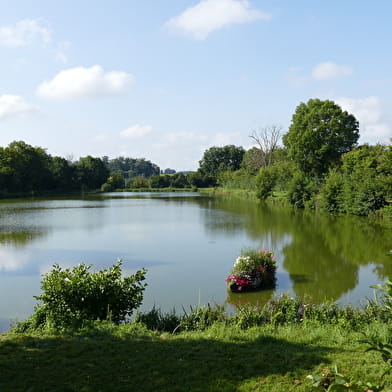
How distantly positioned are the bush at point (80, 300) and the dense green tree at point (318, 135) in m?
36.5

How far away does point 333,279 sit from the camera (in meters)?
11.2

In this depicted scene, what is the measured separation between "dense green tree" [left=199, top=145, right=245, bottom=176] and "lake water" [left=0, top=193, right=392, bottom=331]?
232 ft

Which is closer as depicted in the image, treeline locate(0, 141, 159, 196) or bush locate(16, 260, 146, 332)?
bush locate(16, 260, 146, 332)

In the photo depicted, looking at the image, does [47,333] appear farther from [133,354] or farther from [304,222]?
[304,222]

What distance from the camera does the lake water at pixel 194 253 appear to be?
9.76 meters

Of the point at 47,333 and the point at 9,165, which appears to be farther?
the point at 9,165

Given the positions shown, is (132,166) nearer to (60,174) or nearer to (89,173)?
(89,173)

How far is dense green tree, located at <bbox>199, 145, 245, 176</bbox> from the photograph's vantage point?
96312 mm

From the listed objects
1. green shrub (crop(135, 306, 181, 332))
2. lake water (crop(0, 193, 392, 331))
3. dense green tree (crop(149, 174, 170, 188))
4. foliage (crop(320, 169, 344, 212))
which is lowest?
lake water (crop(0, 193, 392, 331))

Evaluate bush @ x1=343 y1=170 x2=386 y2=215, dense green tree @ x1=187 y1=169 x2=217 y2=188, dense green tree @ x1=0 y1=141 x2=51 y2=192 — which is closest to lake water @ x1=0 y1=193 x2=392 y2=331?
bush @ x1=343 y1=170 x2=386 y2=215

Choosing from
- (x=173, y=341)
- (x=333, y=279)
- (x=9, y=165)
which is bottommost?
(x=333, y=279)

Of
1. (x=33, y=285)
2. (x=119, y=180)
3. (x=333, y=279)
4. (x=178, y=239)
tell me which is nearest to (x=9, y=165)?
(x=119, y=180)

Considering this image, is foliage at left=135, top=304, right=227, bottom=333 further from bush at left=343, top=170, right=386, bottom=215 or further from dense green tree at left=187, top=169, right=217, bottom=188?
dense green tree at left=187, top=169, right=217, bottom=188

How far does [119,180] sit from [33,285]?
267 ft
